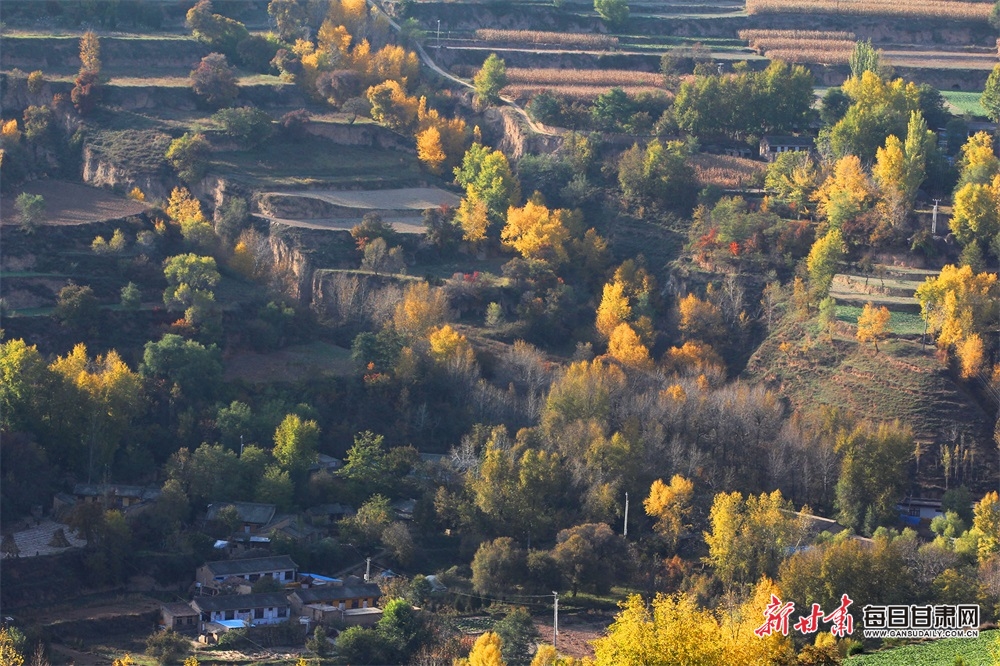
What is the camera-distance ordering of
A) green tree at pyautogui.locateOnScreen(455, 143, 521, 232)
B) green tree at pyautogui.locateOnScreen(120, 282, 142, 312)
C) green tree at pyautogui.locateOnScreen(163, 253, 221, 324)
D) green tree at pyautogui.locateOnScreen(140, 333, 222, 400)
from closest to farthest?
green tree at pyautogui.locateOnScreen(140, 333, 222, 400) → green tree at pyautogui.locateOnScreen(120, 282, 142, 312) → green tree at pyautogui.locateOnScreen(163, 253, 221, 324) → green tree at pyautogui.locateOnScreen(455, 143, 521, 232)

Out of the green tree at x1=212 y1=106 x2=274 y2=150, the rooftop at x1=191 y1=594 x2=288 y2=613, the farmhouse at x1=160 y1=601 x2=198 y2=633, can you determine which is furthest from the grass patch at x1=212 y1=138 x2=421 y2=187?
the farmhouse at x1=160 y1=601 x2=198 y2=633

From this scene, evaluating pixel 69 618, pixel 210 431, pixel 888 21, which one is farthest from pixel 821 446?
pixel 888 21

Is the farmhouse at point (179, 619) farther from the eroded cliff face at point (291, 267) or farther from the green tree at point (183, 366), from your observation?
the eroded cliff face at point (291, 267)

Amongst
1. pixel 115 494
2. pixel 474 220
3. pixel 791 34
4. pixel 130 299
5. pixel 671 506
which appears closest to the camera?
pixel 115 494

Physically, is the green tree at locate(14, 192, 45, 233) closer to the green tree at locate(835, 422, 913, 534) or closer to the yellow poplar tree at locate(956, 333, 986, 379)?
the green tree at locate(835, 422, 913, 534)

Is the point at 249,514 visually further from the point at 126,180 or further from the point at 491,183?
the point at 491,183

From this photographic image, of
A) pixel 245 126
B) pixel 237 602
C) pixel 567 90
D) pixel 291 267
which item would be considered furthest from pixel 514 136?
pixel 237 602

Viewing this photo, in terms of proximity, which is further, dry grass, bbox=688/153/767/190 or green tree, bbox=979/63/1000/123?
green tree, bbox=979/63/1000/123
